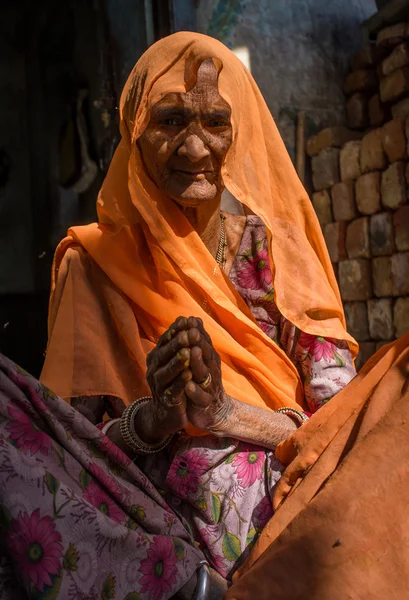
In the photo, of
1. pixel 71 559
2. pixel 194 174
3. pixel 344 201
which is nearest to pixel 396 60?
pixel 344 201

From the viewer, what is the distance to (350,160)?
5422 mm

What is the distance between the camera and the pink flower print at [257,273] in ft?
7.12

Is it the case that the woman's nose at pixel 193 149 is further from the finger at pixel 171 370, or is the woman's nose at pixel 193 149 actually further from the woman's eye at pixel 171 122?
the finger at pixel 171 370

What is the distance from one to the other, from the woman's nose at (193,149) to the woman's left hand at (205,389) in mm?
595

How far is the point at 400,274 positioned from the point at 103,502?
4002 millimetres

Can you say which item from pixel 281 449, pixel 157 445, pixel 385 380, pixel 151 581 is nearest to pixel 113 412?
pixel 157 445

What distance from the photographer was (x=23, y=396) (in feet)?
4.46

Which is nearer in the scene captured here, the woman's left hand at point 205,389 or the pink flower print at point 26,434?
the pink flower print at point 26,434

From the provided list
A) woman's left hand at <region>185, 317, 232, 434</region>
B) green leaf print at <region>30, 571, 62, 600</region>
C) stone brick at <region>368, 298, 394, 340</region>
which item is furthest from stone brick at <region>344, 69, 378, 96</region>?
Answer: green leaf print at <region>30, 571, 62, 600</region>

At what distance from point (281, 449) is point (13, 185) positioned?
2.89 meters

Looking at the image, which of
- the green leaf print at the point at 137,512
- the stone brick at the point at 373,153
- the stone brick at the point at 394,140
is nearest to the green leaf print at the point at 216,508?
the green leaf print at the point at 137,512

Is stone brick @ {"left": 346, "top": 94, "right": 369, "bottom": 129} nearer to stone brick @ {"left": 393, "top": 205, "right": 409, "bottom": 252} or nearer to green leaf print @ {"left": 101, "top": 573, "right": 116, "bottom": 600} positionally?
stone brick @ {"left": 393, "top": 205, "right": 409, "bottom": 252}

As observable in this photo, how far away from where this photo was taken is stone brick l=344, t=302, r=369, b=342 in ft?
17.6

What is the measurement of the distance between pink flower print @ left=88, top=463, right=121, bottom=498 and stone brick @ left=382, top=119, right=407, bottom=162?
13.4ft
